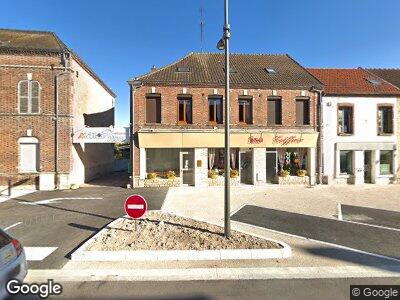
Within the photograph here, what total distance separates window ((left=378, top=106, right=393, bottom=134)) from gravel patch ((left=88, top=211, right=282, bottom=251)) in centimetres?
1518

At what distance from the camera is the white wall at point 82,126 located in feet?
50.8

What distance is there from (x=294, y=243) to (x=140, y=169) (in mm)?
10343

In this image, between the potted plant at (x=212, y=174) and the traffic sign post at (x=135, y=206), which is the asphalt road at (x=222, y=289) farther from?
the potted plant at (x=212, y=174)

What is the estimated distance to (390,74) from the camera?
19891 millimetres

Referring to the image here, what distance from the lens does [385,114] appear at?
16.9m

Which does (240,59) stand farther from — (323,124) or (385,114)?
(385,114)

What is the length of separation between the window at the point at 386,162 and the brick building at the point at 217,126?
4.54 meters

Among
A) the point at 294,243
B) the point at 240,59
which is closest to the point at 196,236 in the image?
the point at 294,243

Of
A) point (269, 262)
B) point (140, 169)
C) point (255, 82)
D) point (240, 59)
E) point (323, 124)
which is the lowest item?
point (269, 262)

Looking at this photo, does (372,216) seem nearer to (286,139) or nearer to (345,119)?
(286,139)

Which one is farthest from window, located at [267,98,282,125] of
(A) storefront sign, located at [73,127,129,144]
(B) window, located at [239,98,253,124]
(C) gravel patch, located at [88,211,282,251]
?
(C) gravel patch, located at [88,211,282,251]

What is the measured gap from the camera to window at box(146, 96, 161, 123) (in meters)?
15.3

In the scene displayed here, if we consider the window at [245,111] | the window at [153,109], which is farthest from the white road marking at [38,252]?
the window at [245,111]

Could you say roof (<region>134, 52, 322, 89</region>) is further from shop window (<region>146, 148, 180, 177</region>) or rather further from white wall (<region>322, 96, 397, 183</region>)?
shop window (<region>146, 148, 180, 177</region>)
